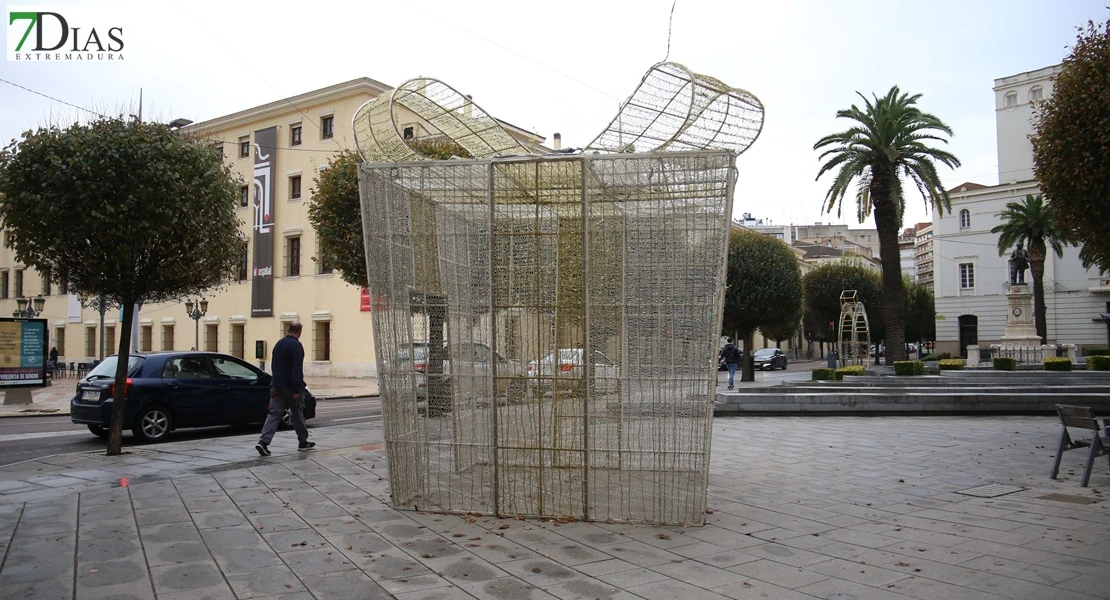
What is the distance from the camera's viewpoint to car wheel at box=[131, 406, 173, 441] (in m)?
10.6

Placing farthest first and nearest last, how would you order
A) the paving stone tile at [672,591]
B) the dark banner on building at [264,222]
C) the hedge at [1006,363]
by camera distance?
the dark banner on building at [264,222] < the hedge at [1006,363] < the paving stone tile at [672,591]

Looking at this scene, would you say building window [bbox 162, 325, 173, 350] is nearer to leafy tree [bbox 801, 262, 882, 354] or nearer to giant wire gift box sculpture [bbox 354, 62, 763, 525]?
leafy tree [bbox 801, 262, 882, 354]

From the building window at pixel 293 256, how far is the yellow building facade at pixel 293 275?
1.9 inches

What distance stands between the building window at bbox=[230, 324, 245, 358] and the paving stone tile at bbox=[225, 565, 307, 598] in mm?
35707

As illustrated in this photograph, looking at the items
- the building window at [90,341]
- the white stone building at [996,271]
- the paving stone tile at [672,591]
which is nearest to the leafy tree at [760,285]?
the paving stone tile at [672,591]

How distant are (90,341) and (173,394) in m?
40.0

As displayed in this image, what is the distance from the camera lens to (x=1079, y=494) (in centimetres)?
675

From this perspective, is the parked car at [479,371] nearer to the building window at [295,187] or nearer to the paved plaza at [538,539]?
the paved plaza at [538,539]

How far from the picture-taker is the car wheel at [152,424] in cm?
1065

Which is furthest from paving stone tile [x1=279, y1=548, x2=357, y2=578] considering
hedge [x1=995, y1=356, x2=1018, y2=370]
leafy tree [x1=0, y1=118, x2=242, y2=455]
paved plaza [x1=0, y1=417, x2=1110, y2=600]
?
hedge [x1=995, y1=356, x2=1018, y2=370]

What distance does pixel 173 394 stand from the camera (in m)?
11.0

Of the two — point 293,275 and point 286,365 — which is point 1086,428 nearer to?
point 286,365

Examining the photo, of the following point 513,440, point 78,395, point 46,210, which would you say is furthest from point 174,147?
point 513,440

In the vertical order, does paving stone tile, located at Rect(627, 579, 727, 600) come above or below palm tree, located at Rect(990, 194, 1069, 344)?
below
